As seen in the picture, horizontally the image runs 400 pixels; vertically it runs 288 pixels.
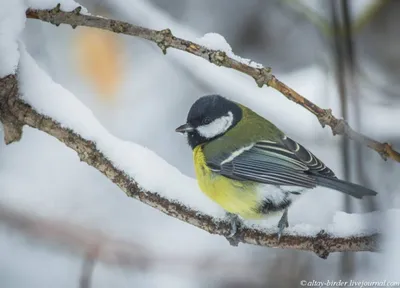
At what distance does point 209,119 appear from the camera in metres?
0.82

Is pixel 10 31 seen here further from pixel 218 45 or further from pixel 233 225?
pixel 233 225

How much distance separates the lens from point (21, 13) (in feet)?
2.50

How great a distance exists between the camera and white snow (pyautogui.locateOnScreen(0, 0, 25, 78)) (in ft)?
2.38

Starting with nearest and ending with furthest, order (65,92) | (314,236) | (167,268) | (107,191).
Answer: (314,236), (65,92), (167,268), (107,191)

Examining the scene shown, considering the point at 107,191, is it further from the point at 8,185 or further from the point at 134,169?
the point at 134,169

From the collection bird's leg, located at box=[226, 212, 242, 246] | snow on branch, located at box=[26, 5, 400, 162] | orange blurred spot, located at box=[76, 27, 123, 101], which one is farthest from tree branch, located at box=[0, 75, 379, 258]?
orange blurred spot, located at box=[76, 27, 123, 101]

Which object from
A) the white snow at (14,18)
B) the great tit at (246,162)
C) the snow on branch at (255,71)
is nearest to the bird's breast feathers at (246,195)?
the great tit at (246,162)

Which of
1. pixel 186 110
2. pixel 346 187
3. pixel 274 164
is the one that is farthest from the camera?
pixel 186 110

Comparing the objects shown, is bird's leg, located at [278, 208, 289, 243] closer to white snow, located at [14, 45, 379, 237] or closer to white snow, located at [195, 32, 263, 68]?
white snow, located at [14, 45, 379, 237]

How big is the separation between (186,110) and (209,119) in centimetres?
10

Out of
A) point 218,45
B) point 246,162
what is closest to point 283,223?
point 246,162

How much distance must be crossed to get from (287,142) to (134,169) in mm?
212

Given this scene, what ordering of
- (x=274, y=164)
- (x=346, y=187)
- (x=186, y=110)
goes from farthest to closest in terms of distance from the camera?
1. (x=186, y=110)
2. (x=274, y=164)
3. (x=346, y=187)

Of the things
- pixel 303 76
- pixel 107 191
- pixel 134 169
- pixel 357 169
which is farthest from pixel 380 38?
pixel 107 191
